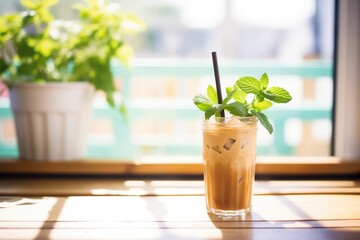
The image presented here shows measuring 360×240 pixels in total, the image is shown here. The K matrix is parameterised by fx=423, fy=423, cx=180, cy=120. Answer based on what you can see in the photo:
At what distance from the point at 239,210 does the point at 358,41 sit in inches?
34.5

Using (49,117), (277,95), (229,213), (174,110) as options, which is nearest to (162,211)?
(229,213)

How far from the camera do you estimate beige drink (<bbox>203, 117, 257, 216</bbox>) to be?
85cm

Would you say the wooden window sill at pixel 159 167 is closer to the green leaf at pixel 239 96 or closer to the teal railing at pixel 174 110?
the green leaf at pixel 239 96

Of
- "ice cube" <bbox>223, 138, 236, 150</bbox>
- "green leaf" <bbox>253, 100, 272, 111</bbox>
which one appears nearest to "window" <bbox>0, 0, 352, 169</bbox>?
"green leaf" <bbox>253, 100, 272, 111</bbox>

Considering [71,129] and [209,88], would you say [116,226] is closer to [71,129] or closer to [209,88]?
[209,88]

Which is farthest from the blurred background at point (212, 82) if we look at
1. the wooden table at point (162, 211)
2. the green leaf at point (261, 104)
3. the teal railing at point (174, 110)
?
the green leaf at point (261, 104)

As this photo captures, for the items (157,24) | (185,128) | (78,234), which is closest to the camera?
(78,234)

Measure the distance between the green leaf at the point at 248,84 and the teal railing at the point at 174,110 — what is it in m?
1.31

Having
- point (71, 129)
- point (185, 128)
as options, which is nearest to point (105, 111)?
point (185, 128)

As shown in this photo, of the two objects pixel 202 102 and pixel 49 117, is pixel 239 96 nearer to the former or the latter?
pixel 202 102

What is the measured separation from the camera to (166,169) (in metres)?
1.33

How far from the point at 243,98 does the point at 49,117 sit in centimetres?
68

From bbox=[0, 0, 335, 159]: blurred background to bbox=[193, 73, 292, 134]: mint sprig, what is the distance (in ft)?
2.33

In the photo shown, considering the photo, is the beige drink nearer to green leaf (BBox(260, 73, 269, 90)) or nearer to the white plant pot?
green leaf (BBox(260, 73, 269, 90))
